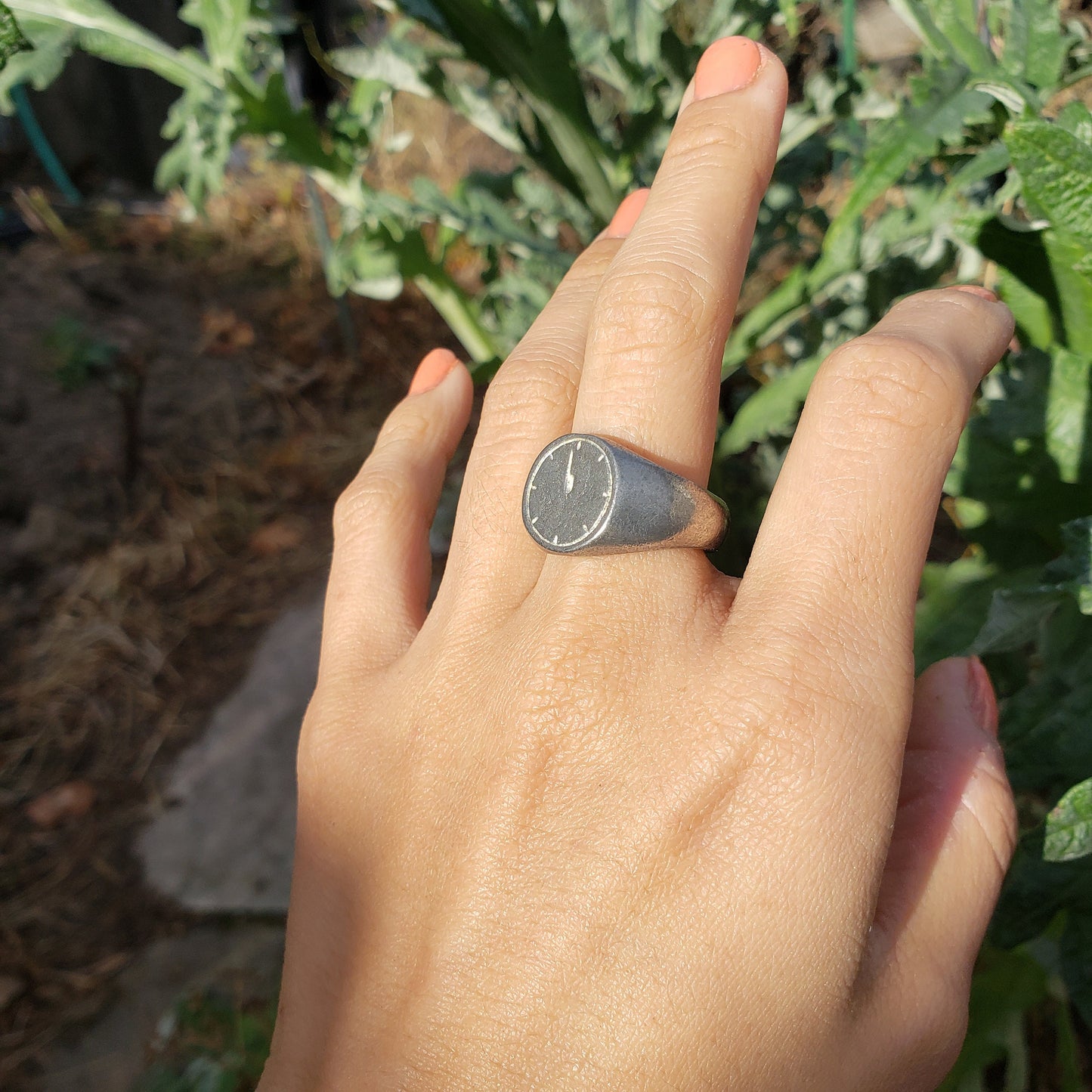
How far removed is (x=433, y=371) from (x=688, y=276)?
0.53m

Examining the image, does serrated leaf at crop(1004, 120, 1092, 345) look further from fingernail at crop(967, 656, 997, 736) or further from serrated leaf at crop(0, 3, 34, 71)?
serrated leaf at crop(0, 3, 34, 71)

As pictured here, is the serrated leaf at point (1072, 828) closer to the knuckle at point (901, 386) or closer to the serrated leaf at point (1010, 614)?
the serrated leaf at point (1010, 614)

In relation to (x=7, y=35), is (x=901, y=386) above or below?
below

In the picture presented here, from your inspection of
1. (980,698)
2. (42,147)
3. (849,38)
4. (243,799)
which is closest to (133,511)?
(243,799)

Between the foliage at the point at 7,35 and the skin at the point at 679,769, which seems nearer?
the skin at the point at 679,769

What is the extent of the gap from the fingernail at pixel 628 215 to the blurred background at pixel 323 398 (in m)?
0.36

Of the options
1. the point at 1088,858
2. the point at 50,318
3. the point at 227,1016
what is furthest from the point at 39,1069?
the point at 50,318

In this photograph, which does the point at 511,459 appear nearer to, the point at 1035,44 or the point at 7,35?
the point at 7,35

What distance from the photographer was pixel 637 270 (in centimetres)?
100

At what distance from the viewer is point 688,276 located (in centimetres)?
99

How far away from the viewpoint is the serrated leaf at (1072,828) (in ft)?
3.26

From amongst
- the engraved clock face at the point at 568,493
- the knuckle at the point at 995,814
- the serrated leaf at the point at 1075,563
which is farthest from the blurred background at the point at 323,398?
the engraved clock face at the point at 568,493

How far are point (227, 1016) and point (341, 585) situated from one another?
4.31ft

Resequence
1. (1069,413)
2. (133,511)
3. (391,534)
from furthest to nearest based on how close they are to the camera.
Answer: (133,511), (1069,413), (391,534)
